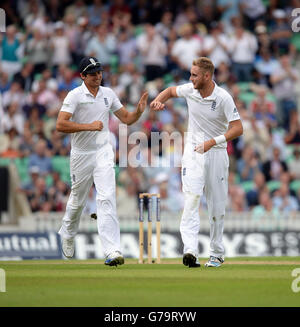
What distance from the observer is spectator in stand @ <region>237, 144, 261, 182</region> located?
19.8 m

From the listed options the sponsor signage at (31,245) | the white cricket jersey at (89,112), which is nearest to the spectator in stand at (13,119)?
the sponsor signage at (31,245)

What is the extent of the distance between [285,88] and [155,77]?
2.92m

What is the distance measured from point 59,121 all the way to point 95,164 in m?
0.72

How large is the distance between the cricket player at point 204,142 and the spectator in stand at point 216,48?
33.4 feet

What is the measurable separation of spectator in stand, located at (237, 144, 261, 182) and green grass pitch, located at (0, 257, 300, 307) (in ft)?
24.1

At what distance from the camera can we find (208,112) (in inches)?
Result: 473

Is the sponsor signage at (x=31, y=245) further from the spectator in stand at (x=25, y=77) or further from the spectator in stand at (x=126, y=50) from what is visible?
the spectator in stand at (x=126, y=50)

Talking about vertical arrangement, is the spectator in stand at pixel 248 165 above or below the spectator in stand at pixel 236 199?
above

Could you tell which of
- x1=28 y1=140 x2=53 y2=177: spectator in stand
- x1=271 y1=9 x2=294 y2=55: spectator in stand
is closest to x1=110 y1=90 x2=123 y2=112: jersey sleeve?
x1=28 y1=140 x2=53 y2=177: spectator in stand

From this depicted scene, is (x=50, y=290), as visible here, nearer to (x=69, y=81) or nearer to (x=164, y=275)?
(x=164, y=275)

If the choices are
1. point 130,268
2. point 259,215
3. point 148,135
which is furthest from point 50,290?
point 148,135

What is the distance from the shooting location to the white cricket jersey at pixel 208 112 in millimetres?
11945

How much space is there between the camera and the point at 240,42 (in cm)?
2247

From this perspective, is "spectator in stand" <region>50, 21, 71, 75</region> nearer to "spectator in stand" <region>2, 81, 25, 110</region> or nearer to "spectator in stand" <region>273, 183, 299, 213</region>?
"spectator in stand" <region>2, 81, 25, 110</region>
